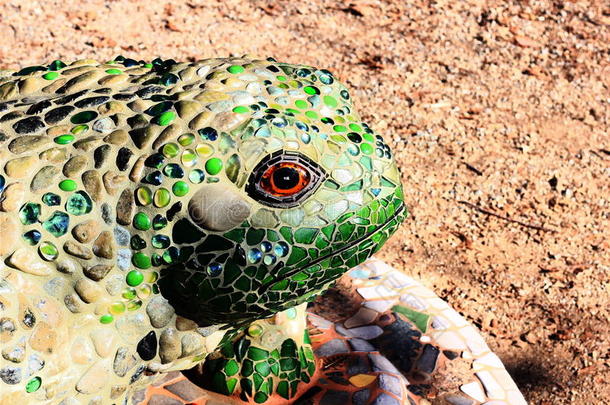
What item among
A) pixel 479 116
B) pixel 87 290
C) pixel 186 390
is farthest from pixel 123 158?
pixel 479 116

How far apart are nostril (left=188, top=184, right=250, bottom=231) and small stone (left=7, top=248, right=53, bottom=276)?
1.51 ft

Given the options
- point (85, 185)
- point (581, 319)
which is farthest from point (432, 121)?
point (85, 185)

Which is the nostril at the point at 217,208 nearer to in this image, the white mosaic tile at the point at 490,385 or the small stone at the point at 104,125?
the small stone at the point at 104,125

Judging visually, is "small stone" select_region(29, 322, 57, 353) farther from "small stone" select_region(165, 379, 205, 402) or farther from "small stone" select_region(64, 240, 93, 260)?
"small stone" select_region(165, 379, 205, 402)

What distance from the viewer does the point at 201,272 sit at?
8.05 feet

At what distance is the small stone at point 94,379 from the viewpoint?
94.4 inches

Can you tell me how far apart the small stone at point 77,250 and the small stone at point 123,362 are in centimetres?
33

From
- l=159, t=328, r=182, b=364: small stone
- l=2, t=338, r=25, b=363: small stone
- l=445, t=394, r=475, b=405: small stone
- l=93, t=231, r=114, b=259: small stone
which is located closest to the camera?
l=2, t=338, r=25, b=363: small stone

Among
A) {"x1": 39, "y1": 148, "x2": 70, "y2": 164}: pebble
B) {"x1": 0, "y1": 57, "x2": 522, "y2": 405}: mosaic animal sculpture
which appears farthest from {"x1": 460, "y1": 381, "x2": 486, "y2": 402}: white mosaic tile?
{"x1": 39, "y1": 148, "x2": 70, "y2": 164}: pebble

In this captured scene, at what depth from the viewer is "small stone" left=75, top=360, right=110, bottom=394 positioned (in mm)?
2397

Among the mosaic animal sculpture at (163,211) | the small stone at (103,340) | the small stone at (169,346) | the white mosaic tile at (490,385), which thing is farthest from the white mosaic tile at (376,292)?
the small stone at (103,340)

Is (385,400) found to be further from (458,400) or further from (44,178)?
(44,178)

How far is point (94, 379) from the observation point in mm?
2416

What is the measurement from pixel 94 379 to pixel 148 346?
0.20m
